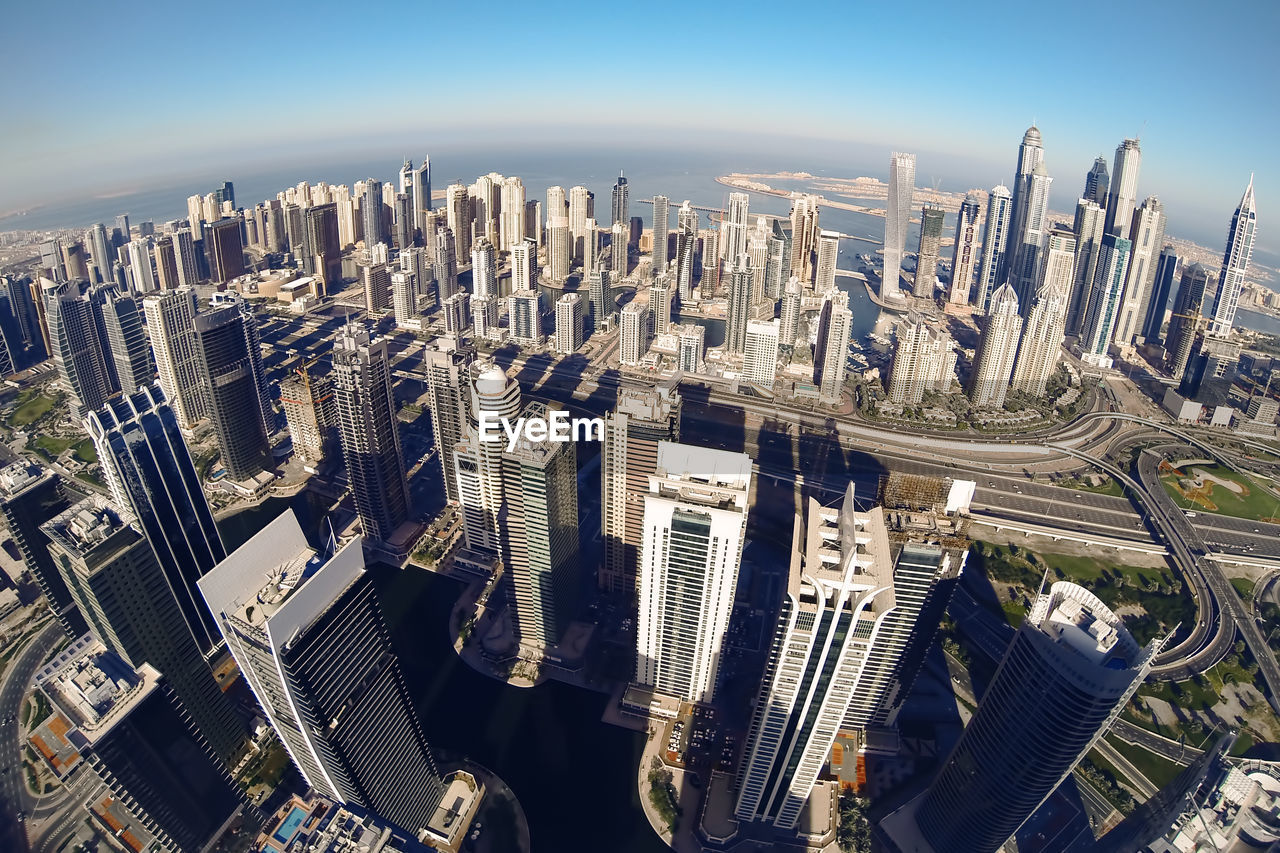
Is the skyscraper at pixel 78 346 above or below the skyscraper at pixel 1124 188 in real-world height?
below

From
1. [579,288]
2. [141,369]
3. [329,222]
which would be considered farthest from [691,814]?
[329,222]

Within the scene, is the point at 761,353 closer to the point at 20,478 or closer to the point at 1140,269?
the point at 1140,269

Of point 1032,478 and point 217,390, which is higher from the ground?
point 217,390

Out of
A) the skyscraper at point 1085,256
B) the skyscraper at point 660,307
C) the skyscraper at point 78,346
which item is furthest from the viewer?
the skyscraper at point 1085,256

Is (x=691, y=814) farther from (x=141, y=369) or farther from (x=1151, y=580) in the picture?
(x=141, y=369)

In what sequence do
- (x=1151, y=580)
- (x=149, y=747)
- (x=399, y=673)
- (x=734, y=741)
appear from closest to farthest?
(x=149, y=747)
(x=399, y=673)
(x=734, y=741)
(x=1151, y=580)

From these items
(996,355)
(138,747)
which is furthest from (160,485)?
(996,355)

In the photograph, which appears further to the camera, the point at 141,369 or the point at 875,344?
the point at 875,344

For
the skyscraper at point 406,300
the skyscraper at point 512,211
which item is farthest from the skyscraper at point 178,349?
the skyscraper at point 512,211

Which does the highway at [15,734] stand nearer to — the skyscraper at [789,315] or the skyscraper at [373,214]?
the skyscraper at [789,315]
